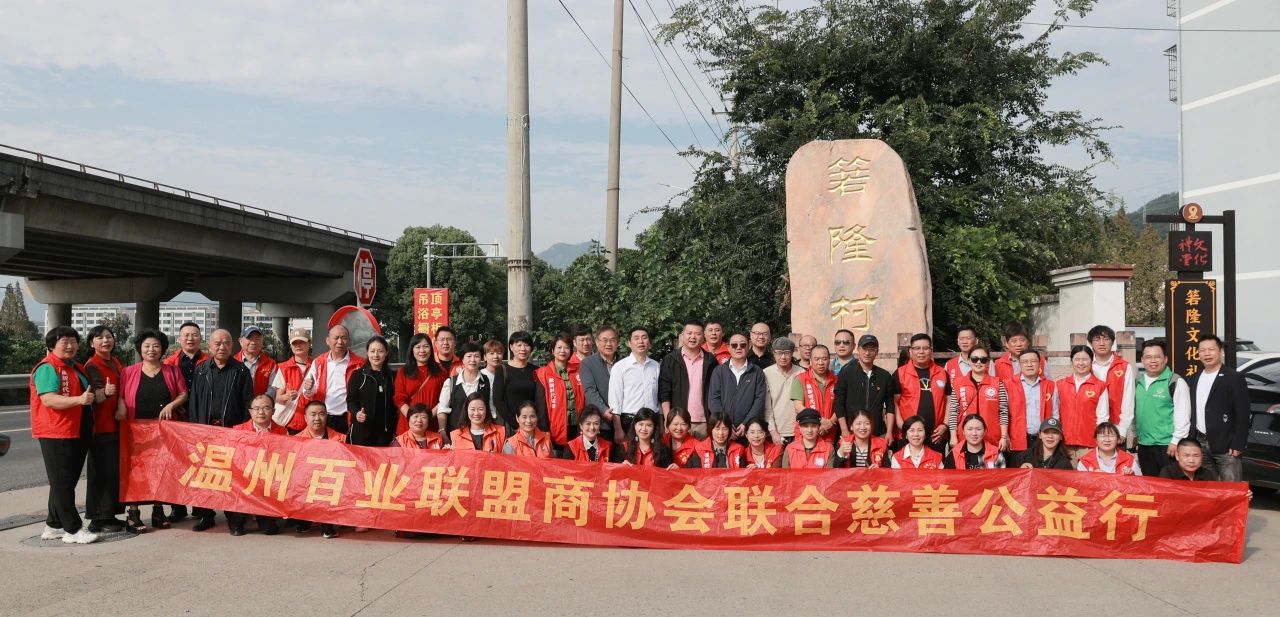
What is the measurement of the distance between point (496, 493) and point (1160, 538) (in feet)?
13.9

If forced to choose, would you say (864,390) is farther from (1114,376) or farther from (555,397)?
(555,397)

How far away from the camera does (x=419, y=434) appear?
6.84 metres

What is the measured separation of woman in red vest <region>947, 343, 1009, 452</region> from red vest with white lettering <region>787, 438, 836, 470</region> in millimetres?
947

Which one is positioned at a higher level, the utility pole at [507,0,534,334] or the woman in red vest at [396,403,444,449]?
the utility pole at [507,0,534,334]

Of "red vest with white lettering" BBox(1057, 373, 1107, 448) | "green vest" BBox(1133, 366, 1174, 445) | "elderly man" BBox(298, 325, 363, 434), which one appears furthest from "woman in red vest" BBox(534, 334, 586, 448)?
"green vest" BBox(1133, 366, 1174, 445)

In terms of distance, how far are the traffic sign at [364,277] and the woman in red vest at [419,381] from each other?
2.39 meters

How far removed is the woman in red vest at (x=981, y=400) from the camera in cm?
704

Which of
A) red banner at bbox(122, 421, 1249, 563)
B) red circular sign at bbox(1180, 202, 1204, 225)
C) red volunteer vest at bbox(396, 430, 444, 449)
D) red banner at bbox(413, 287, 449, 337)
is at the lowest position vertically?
red banner at bbox(122, 421, 1249, 563)

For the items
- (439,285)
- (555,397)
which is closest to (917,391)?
(555,397)

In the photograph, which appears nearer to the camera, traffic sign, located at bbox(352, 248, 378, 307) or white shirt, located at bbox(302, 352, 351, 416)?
white shirt, located at bbox(302, 352, 351, 416)

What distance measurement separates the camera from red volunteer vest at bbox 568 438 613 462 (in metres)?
6.79

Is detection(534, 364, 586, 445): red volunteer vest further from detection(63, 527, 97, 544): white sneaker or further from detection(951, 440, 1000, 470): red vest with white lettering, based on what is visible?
detection(63, 527, 97, 544): white sneaker

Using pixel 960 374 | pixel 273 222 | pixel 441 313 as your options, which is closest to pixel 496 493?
pixel 960 374

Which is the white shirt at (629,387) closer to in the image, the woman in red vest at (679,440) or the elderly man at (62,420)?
the woman in red vest at (679,440)
